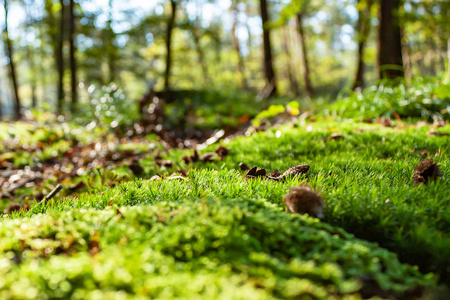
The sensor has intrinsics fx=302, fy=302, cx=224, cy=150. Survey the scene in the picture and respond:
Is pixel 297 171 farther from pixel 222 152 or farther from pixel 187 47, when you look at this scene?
pixel 187 47

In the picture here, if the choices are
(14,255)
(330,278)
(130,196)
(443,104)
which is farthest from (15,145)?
(443,104)

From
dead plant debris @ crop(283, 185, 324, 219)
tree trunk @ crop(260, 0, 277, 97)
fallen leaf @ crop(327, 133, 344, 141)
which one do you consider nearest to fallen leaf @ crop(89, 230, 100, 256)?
dead plant debris @ crop(283, 185, 324, 219)

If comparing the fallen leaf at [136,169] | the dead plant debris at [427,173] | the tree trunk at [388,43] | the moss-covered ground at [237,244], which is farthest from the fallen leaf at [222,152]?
the tree trunk at [388,43]

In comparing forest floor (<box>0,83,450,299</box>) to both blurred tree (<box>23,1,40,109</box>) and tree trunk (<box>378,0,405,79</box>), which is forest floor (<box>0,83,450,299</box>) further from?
blurred tree (<box>23,1,40,109</box>)

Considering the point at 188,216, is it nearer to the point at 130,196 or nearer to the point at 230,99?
the point at 130,196

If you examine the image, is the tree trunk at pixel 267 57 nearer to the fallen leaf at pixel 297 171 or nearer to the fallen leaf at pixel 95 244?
the fallen leaf at pixel 297 171

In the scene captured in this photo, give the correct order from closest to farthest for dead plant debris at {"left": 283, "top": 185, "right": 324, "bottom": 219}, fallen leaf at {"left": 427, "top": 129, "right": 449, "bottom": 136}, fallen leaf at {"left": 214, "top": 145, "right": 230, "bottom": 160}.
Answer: dead plant debris at {"left": 283, "top": 185, "right": 324, "bottom": 219}, fallen leaf at {"left": 214, "top": 145, "right": 230, "bottom": 160}, fallen leaf at {"left": 427, "top": 129, "right": 449, "bottom": 136}

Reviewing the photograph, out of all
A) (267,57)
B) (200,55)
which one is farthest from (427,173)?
(200,55)
